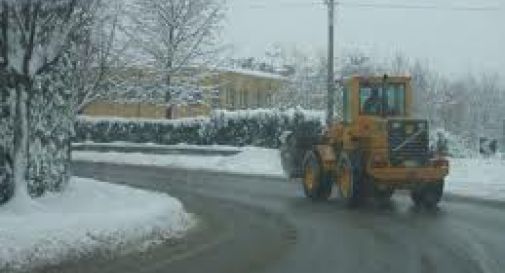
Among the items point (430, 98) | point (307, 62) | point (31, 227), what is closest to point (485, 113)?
point (430, 98)

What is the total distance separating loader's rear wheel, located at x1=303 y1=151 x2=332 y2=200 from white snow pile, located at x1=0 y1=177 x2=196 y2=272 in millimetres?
6310

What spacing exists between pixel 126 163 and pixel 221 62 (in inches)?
680

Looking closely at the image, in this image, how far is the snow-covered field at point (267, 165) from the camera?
2799 centimetres

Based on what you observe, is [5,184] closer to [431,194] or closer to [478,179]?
[431,194]

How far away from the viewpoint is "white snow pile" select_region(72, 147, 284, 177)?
3822 cm

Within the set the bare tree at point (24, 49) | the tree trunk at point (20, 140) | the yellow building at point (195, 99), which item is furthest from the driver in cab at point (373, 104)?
the yellow building at point (195, 99)

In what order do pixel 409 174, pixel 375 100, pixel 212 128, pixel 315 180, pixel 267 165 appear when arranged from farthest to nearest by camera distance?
pixel 212 128
pixel 267 165
pixel 315 180
pixel 375 100
pixel 409 174

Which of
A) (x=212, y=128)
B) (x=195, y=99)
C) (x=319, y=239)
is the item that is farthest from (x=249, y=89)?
(x=319, y=239)

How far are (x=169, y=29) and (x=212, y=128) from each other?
29.5ft

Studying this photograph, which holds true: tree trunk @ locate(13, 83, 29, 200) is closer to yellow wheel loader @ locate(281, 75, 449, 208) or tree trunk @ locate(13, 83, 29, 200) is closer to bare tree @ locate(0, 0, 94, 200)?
bare tree @ locate(0, 0, 94, 200)

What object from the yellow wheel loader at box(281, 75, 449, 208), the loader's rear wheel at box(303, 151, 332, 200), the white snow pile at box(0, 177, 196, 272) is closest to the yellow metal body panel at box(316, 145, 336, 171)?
the yellow wheel loader at box(281, 75, 449, 208)

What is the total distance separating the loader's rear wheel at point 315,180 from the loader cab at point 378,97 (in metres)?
1.79

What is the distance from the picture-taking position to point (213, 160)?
41125 mm

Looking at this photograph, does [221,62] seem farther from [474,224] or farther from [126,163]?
[474,224]
